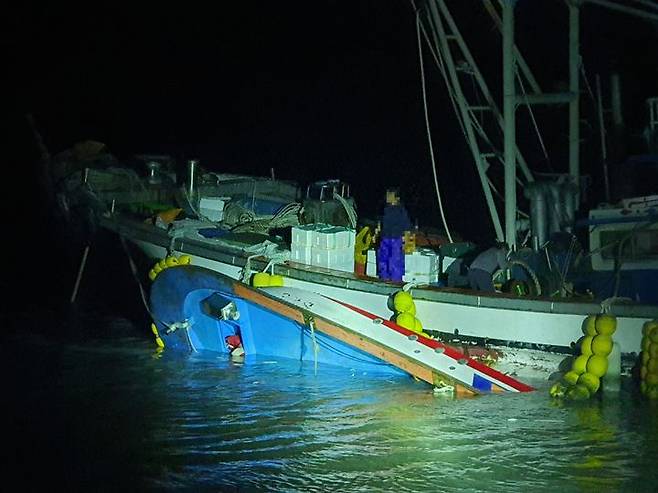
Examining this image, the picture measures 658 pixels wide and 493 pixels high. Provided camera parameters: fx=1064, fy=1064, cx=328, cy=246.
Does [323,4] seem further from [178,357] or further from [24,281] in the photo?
[178,357]

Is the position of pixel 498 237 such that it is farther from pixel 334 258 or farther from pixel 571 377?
pixel 571 377

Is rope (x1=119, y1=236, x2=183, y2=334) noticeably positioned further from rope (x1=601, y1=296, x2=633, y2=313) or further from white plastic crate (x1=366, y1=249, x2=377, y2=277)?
rope (x1=601, y1=296, x2=633, y2=313)

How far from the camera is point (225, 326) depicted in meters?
10.6

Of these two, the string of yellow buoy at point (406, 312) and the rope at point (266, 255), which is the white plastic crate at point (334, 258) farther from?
the string of yellow buoy at point (406, 312)

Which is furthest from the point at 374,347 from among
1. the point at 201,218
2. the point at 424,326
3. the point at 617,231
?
the point at 201,218

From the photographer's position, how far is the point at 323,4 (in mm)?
23203

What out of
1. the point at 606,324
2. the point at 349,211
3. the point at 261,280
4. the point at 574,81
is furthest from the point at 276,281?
the point at 574,81

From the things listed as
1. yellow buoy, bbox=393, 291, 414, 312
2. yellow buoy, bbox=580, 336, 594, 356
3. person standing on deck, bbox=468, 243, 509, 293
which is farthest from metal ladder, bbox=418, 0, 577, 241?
yellow buoy, bbox=580, 336, 594, 356

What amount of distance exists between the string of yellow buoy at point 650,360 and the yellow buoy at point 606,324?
255 millimetres

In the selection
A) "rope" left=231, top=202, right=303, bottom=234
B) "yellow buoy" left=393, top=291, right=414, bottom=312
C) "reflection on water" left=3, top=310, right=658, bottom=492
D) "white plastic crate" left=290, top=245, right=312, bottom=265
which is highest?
"rope" left=231, top=202, right=303, bottom=234

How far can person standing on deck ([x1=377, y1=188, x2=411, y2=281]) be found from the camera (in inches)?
387

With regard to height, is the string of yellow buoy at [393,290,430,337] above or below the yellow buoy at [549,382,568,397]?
above

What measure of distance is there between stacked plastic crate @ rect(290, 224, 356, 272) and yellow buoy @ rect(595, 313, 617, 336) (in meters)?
2.62

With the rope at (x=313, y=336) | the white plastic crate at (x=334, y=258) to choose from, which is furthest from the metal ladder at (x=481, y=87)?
the rope at (x=313, y=336)
